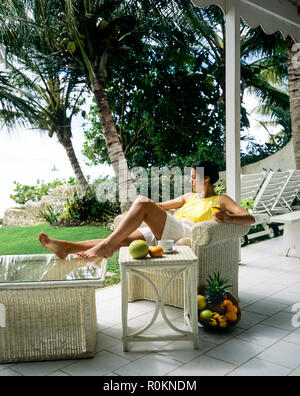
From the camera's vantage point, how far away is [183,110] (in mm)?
9531

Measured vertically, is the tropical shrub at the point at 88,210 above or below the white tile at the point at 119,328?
above

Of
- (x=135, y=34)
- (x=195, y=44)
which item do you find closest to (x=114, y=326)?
(x=135, y=34)

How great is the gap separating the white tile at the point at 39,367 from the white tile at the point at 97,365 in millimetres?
56

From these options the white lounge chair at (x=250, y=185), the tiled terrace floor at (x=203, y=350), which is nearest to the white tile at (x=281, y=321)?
the tiled terrace floor at (x=203, y=350)

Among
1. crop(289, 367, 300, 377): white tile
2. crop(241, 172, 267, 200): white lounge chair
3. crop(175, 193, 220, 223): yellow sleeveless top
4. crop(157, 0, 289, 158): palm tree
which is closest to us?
crop(289, 367, 300, 377): white tile

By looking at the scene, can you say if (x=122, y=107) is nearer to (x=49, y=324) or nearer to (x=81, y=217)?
(x=81, y=217)

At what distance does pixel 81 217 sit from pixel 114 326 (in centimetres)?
576

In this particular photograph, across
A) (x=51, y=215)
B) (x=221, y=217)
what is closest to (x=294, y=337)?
(x=221, y=217)

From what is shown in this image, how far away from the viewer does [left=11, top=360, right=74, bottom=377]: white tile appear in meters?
1.94

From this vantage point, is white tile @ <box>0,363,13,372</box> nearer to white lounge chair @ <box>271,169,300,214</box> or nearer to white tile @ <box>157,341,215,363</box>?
white tile @ <box>157,341,215,363</box>

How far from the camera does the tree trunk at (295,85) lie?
264 inches

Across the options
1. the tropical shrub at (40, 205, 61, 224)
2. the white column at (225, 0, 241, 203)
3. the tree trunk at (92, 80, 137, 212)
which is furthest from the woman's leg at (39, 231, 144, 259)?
the tropical shrub at (40, 205, 61, 224)

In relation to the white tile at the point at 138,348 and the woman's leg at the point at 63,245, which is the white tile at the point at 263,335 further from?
the woman's leg at the point at 63,245
